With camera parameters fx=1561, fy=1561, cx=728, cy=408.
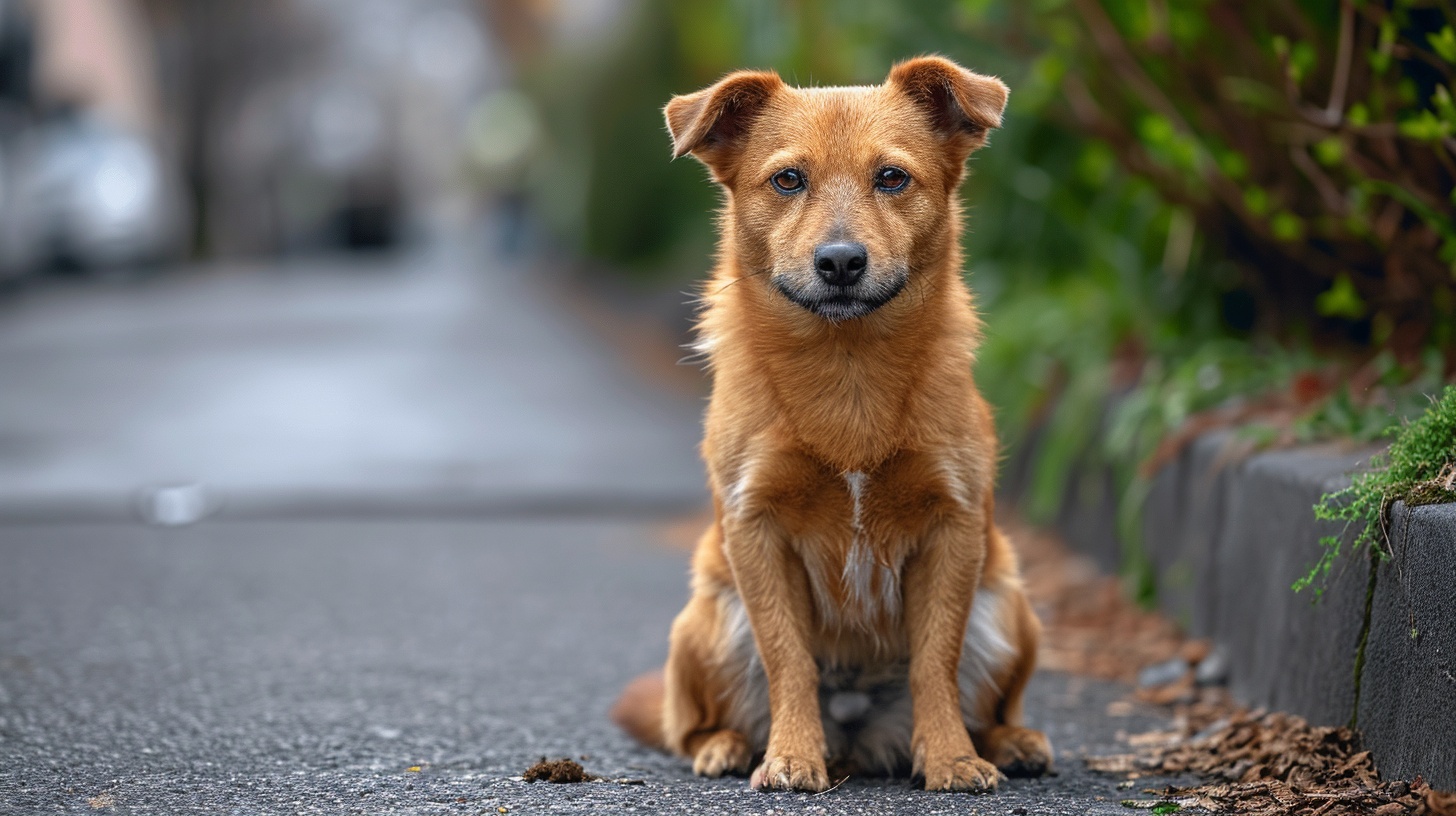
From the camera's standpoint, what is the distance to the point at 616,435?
9797 millimetres

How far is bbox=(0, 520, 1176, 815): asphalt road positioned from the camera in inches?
125

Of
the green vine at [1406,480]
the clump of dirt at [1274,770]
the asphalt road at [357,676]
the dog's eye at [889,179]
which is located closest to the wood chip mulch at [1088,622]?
the asphalt road at [357,676]

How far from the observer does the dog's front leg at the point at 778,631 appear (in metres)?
3.29

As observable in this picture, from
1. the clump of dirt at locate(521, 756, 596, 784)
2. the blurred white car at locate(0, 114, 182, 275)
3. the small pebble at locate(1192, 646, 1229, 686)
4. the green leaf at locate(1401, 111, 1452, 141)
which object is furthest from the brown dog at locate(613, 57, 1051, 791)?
the blurred white car at locate(0, 114, 182, 275)

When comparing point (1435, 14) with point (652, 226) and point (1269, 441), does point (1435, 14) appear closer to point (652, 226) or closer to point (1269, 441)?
point (1269, 441)

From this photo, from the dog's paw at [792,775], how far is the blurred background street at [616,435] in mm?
79

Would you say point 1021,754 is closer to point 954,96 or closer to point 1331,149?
point 954,96

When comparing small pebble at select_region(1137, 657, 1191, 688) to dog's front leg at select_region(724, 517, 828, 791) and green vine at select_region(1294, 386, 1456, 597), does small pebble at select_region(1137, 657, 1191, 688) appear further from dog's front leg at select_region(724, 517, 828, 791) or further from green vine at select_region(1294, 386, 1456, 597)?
dog's front leg at select_region(724, 517, 828, 791)

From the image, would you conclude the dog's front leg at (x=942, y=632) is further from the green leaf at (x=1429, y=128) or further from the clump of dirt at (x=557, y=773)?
the green leaf at (x=1429, y=128)

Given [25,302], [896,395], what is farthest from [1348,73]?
[25,302]

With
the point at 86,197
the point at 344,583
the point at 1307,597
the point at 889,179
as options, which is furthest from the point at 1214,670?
the point at 86,197

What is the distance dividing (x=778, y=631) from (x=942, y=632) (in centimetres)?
35

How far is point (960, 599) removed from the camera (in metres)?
3.32

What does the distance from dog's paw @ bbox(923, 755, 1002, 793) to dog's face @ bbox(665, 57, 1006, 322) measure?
954 mm
